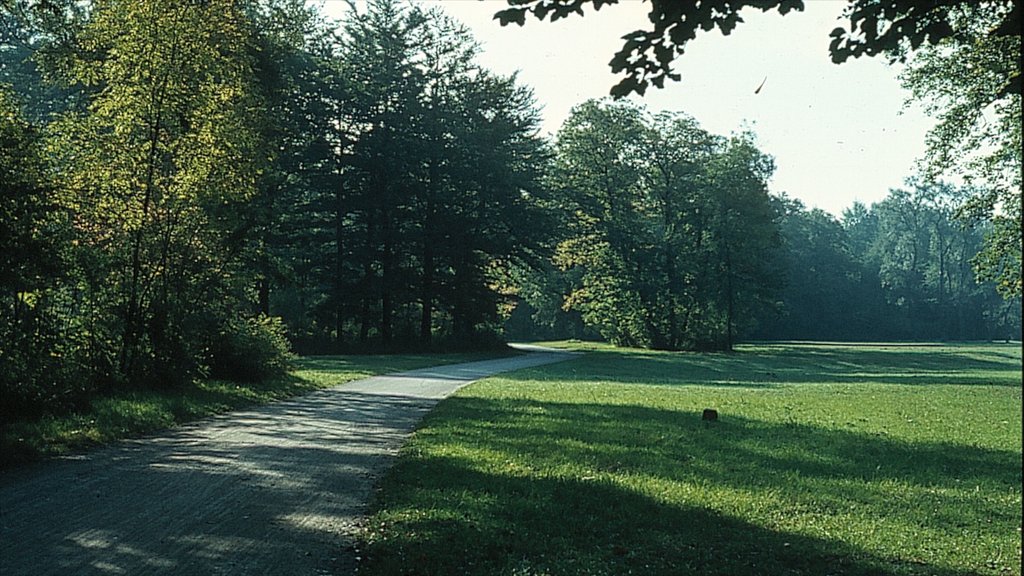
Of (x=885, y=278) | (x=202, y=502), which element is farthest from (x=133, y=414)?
(x=885, y=278)

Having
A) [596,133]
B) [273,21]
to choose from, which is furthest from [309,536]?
[596,133]

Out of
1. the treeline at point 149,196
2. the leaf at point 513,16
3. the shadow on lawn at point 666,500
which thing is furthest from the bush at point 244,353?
the leaf at point 513,16

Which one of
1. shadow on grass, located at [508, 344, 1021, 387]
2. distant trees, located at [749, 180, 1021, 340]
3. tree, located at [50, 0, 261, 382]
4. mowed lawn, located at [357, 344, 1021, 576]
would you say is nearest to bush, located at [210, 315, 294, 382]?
tree, located at [50, 0, 261, 382]

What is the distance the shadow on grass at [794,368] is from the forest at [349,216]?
10.6 ft

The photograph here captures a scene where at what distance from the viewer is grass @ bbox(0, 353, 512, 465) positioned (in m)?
10.2

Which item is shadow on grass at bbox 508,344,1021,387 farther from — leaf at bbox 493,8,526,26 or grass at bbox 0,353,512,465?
leaf at bbox 493,8,526,26

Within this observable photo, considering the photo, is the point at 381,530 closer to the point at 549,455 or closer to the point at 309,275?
the point at 549,455

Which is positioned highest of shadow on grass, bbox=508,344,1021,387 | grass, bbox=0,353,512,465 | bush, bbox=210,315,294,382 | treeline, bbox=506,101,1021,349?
treeline, bbox=506,101,1021,349

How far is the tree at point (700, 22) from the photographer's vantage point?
16.9 ft

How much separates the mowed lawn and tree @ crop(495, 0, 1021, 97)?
3387mm

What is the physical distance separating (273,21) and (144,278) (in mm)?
20447

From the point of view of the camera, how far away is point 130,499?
772 cm

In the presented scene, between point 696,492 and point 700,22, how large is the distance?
16.2 feet

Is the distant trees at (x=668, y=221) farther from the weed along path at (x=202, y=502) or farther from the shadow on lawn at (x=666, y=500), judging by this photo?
the weed along path at (x=202, y=502)
